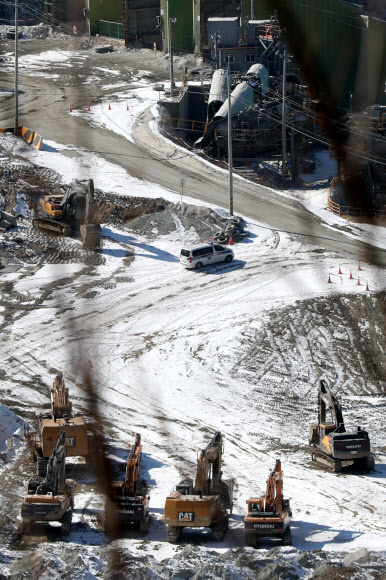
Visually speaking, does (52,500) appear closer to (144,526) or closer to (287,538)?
(144,526)

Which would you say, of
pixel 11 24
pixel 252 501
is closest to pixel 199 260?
pixel 252 501

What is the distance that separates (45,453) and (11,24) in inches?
2738

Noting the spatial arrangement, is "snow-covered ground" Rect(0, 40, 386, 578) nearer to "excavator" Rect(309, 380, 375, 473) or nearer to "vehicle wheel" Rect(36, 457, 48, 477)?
"excavator" Rect(309, 380, 375, 473)

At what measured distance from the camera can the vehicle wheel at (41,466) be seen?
72.6 ft

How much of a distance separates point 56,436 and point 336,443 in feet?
24.5

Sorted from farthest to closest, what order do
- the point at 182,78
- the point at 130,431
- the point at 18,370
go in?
the point at 182,78
the point at 18,370
the point at 130,431

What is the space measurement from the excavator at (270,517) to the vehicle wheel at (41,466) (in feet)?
20.7

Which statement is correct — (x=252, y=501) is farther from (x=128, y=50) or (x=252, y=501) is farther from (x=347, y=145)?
(x=128, y=50)

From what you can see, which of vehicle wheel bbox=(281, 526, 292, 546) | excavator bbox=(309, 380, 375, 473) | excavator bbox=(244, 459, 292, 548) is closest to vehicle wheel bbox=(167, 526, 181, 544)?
excavator bbox=(244, 459, 292, 548)

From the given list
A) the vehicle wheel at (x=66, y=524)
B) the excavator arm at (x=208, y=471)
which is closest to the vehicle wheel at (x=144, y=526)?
the excavator arm at (x=208, y=471)

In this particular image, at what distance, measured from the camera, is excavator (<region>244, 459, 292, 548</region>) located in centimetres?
1747

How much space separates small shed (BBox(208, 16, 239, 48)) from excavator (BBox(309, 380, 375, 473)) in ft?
161

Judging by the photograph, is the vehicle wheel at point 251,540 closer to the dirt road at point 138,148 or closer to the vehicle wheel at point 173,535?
the vehicle wheel at point 173,535

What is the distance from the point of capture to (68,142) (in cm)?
5825
